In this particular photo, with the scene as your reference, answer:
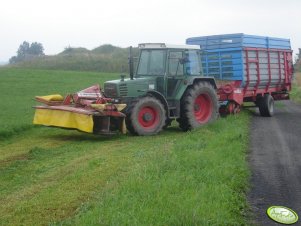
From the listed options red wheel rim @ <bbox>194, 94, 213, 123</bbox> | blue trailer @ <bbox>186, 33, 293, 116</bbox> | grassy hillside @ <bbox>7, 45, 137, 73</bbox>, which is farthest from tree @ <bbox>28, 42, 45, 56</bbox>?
red wheel rim @ <bbox>194, 94, 213, 123</bbox>

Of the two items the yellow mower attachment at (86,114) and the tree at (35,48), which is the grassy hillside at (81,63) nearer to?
the yellow mower attachment at (86,114)

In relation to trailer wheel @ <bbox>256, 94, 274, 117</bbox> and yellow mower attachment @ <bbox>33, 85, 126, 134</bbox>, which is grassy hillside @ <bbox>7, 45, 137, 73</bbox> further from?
yellow mower attachment @ <bbox>33, 85, 126, 134</bbox>

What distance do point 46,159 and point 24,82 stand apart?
19.6 m

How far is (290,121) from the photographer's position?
14438 mm

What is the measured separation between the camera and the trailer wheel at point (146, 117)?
11.2 m

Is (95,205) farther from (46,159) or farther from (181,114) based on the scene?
(181,114)

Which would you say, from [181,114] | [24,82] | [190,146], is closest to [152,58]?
[181,114]

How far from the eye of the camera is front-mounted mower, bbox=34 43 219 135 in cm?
1092

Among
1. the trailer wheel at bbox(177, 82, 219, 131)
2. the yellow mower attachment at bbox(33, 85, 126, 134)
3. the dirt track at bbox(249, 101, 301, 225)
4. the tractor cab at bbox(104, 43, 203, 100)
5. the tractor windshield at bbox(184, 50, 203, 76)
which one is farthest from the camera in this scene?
the tractor windshield at bbox(184, 50, 203, 76)

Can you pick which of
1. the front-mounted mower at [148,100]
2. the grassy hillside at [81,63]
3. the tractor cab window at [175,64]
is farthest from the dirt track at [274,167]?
the grassy hillside at [81,63]

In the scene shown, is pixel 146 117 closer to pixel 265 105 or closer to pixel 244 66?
pixel 244 66

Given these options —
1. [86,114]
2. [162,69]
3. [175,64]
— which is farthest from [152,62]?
[86,114]

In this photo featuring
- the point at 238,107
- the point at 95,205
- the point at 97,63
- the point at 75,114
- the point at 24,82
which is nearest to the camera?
the point at 95,205

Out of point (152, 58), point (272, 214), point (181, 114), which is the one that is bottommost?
point (272, 214)
